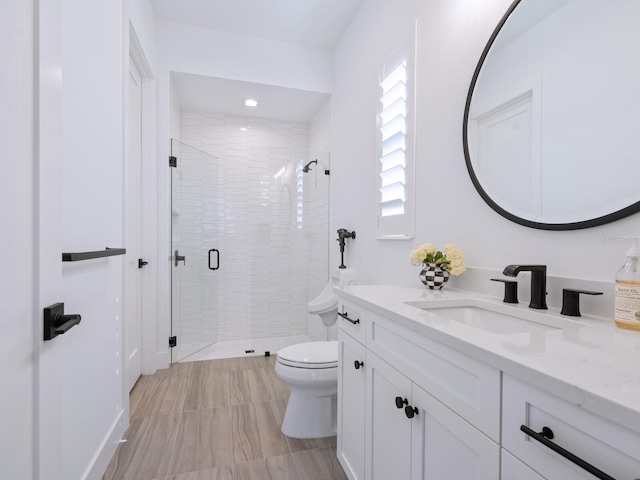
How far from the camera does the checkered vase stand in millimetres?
→ 1471

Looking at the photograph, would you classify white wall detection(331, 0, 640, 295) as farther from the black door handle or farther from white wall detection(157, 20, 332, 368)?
the black door handle

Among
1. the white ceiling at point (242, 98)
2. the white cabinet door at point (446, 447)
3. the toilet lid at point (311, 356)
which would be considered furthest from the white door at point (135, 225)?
the white cabinet door at point (446, 447)

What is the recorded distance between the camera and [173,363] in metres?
2.95

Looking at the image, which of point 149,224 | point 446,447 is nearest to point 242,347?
point 149,224

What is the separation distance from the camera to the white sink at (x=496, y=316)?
99 cm

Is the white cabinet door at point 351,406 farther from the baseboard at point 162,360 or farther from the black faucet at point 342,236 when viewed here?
the baseboard at point 162,360

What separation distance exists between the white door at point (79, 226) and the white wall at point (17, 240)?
0.08ft

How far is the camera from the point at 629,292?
2.68 feet

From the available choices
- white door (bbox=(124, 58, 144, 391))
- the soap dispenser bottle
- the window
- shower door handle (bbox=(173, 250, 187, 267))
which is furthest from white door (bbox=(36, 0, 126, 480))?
the window

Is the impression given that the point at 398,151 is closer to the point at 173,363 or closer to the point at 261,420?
the point at 261,420

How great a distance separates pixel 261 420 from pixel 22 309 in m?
1.67

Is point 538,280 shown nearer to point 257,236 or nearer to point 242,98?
point 257,236

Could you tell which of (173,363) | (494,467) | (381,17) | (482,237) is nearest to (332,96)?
(381,17)

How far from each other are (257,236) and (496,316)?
2.76 metres
